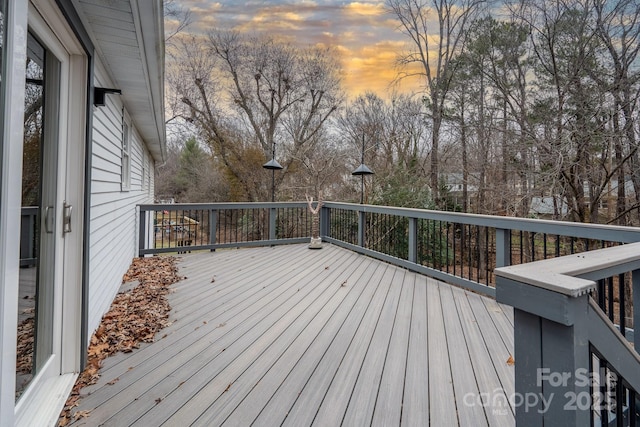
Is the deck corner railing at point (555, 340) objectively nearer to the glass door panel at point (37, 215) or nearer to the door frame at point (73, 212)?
the glass door panel at point (37, 215)

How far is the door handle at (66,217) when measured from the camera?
72.4 inches

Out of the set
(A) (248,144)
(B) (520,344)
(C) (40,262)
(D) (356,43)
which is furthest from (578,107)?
(A) (248,144)

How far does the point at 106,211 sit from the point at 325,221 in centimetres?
453

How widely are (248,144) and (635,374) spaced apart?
13.1 m

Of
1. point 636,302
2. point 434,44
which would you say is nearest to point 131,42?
point 636,302

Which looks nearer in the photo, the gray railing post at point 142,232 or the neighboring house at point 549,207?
the gray railing post at point 142,232

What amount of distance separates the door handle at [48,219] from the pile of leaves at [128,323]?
960 mm

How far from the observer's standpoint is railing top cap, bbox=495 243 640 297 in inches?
29.9

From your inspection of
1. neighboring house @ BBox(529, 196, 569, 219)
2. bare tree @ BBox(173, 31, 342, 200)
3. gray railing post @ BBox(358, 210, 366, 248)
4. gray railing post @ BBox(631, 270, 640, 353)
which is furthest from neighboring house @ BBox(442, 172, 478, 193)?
gray railing post @ BBox(631, 270, 640, 353)

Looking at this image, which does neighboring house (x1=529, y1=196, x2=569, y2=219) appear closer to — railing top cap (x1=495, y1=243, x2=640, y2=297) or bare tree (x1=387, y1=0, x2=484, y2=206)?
bare tree (x1=387, y1=0, x2=484, y2=206)

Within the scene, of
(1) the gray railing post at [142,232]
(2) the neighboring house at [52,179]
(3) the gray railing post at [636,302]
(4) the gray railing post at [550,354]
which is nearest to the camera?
(4) the gray railing post at [550,354]

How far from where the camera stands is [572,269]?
36.6 inches

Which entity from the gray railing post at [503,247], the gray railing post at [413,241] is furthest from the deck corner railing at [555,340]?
the gray railing post at [413,241]

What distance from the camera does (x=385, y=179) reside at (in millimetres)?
8375
